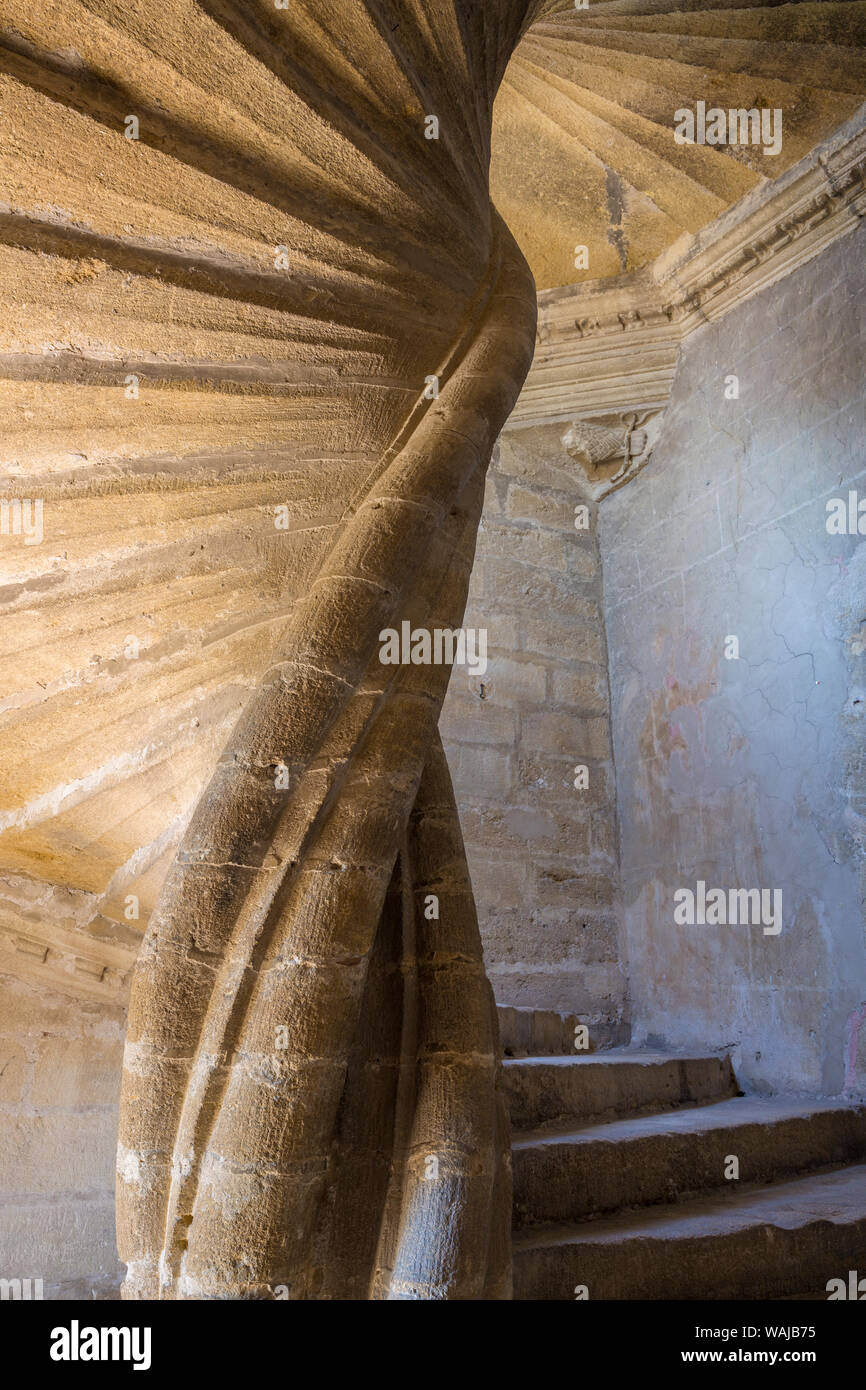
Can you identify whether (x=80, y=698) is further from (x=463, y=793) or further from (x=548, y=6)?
(x=548, y=6)

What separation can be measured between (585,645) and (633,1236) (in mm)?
2717

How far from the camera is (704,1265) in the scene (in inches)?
75.3

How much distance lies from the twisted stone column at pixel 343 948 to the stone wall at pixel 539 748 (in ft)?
6.91

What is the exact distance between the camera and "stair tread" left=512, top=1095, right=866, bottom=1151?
2224mm

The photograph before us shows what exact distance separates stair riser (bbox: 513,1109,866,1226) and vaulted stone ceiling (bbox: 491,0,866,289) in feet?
10.8

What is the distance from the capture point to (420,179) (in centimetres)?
193

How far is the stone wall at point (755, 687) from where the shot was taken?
3.14m

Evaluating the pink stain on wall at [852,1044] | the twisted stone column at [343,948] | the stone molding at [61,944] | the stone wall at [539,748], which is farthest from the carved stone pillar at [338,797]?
the stone wall at [539,748]

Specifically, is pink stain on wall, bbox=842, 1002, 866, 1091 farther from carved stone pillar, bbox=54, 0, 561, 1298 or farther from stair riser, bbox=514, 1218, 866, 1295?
carved stone pillar, bbox=54, 0, 561, 1298

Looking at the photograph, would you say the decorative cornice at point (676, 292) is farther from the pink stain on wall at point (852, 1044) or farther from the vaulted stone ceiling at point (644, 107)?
the pink stain on wall at point (852, 1044)

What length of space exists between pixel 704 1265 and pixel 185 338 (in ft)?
6.36

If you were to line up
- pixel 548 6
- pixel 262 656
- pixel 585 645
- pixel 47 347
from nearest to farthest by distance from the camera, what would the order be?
pixel 47 347 → pixel 262 656 → pixel 548 6 → pixel 585 645

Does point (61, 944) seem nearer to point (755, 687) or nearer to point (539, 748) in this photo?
point (539, 748)
